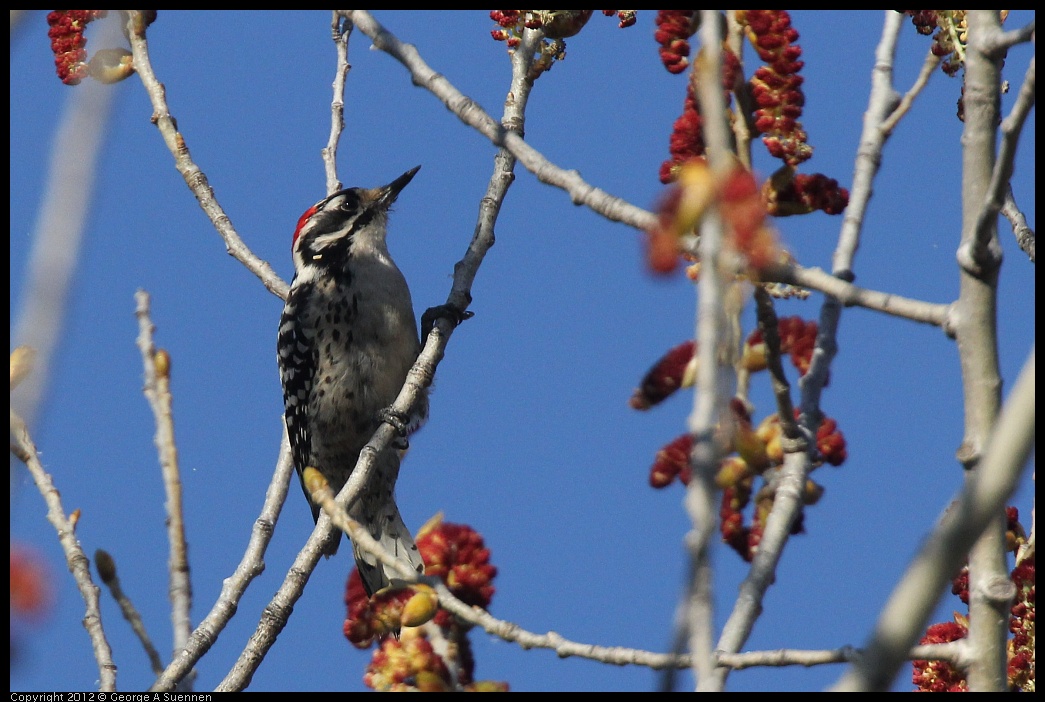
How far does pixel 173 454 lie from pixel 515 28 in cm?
195

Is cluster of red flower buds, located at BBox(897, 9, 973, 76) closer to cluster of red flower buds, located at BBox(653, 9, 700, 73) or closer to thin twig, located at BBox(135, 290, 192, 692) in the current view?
cluster of red flower buds, located at BBox(653, 9, 700, 73)

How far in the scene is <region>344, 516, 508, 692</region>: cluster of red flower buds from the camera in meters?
2.62

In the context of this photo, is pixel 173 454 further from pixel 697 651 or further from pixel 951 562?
pixel 951 562

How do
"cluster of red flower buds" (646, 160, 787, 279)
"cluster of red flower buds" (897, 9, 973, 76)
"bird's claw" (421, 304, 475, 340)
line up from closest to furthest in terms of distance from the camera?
"cluster of red flower buds" (646, 160, 787, 279)
"cluster of red flower buds" (897, 9, 973, 76)
"bird's claw" (421, 304, 475, 340)

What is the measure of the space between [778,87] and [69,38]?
328cm

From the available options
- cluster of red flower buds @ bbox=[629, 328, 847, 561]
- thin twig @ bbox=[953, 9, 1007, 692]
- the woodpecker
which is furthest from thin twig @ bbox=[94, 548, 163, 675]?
the woodpecker

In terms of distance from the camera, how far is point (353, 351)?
20.7ft

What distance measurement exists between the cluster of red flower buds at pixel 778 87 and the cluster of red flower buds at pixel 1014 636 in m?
1.09

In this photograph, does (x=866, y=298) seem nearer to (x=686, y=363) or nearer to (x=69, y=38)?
(x=686, y=363)

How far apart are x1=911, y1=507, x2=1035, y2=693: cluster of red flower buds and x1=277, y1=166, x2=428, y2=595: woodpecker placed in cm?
347

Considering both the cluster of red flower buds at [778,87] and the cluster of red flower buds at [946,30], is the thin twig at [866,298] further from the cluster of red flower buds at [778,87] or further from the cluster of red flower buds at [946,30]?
the cluster of red flower buds at [946,30]

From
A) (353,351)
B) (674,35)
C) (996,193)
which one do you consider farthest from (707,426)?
(353,351)

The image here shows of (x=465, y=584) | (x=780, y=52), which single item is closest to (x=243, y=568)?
(x=465, y=584)

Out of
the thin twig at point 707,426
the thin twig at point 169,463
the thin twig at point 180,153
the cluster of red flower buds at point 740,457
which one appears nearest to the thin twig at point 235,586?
the thin twig at point 169,463
